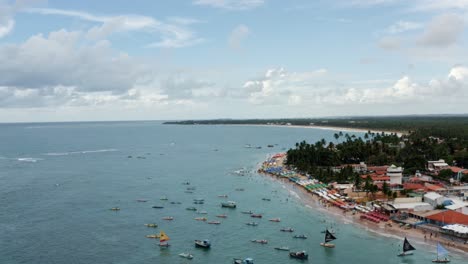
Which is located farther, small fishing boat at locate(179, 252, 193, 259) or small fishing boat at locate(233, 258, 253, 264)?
small fishing boat at locate(179, 252, 193, 259)

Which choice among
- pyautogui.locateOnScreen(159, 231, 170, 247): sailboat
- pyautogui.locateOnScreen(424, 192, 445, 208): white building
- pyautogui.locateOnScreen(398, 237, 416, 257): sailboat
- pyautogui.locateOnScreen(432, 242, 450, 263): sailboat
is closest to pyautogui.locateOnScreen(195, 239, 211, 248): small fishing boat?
pyautogui.locateOnScreen(159, 231, 170, 247): sailboat

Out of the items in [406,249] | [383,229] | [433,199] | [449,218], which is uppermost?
[433,199]

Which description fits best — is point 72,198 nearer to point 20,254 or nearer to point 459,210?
point 20,254

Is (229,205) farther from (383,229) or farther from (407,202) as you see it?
(407,202)

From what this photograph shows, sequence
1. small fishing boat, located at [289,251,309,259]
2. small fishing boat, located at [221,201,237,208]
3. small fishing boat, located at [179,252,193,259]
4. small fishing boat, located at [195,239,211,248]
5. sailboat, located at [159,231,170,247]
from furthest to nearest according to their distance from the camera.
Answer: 1. small fishing boat, located at [221,201,237,208]
2. sailboat, located at [159,231,170,247]
3. small fishing boat, located at [195,239,211,248]
4. small fishing boat, located at [179,252,193,259]
5. small fishing boat, located at [289,251,309,259]

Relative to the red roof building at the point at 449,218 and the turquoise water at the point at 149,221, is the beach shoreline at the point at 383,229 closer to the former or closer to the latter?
the turquoise water at the point at 149,221

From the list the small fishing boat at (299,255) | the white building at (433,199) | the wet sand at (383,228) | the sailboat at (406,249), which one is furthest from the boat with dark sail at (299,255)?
the white building at (433,199)

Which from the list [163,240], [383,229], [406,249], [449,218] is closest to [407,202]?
[449,218]

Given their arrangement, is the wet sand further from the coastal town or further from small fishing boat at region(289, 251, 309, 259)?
small fishing boat at region(289, 251, 309, 259)

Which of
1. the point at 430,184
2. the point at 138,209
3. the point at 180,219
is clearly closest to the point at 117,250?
the point at 180,219
